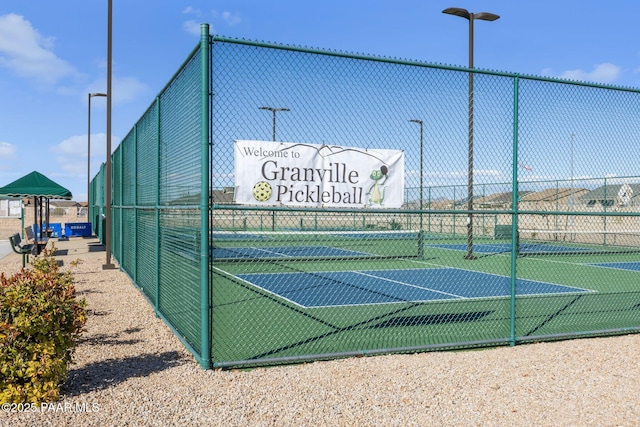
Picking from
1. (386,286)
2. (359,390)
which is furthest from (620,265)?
(359,390)

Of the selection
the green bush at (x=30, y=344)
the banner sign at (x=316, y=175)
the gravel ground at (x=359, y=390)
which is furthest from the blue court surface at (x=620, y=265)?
the green bush at (x=30, y=344)

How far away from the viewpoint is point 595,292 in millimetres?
11594

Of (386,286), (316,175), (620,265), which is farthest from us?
(620,265)

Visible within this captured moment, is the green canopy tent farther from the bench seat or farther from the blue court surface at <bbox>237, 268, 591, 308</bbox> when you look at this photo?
the blue court surface at <bbox>237, 268, 591, 308</bbox>

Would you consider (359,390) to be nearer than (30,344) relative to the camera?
No

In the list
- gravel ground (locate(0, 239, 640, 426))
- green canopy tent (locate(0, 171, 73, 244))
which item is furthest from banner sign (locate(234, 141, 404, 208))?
green canopy tent (locate(0, 171, 73, 244))

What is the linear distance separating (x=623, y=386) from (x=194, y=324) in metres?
4.32

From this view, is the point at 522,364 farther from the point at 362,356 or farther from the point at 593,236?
the point at 593,236

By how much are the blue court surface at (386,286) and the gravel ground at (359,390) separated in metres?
3.76

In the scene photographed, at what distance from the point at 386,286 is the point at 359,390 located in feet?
23.9

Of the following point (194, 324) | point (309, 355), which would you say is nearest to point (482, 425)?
point (309, 355)

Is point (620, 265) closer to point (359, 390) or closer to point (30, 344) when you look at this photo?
point (359, 390)

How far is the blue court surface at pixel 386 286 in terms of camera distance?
10648mm

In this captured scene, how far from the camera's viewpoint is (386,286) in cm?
1241
